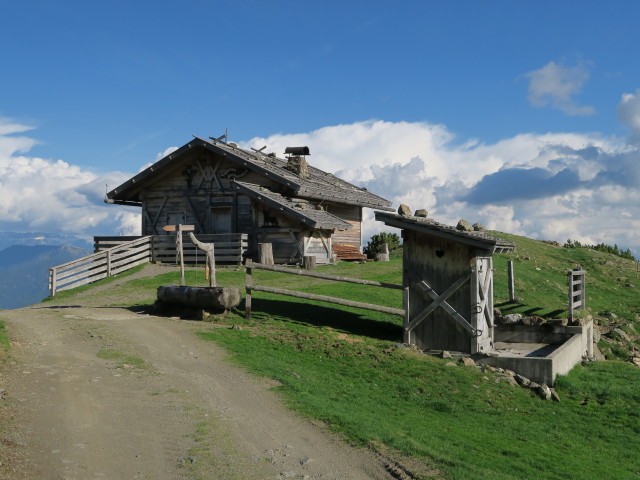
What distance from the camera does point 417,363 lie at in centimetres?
1490

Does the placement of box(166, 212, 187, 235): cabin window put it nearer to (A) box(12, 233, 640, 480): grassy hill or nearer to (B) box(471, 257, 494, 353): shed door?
(A) box(12, 233, 640, 480): grassy hill

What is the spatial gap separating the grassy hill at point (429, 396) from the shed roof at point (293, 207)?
7613 mm

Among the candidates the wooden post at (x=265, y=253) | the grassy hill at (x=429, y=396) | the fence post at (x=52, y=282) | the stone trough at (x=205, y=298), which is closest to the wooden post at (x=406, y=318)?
the grassy hill at (x=429, y=396)

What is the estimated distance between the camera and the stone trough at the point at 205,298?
59.1 ft

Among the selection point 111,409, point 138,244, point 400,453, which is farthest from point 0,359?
point 138,244

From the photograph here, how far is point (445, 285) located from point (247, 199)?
19.4 metres

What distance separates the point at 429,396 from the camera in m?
12.7

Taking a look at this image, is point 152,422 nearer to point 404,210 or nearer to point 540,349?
point 404,210

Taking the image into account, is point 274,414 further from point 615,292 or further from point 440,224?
point 615,292

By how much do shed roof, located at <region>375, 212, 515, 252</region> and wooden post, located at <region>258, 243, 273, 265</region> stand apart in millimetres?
14194

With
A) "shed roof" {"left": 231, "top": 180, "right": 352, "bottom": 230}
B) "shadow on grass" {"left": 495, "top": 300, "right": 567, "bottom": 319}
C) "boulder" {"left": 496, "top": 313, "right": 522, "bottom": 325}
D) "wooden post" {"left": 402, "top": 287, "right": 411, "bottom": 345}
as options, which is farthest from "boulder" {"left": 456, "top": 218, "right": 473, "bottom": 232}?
"shed roof" {"left": 231, "top": 180, "right": 352, "bottom": 230}

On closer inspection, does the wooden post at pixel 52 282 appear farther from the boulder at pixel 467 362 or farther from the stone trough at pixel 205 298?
the boulder at pixel 467 362

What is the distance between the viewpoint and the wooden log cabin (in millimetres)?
32469


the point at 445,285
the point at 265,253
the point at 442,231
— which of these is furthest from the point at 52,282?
the point at 442,231
